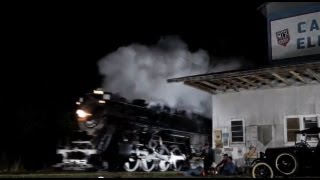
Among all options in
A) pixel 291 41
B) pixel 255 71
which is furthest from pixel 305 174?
pixel 291 41

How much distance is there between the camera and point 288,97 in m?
15.2

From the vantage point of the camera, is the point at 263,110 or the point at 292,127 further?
the point at 263,110

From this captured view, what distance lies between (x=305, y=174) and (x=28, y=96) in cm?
2444

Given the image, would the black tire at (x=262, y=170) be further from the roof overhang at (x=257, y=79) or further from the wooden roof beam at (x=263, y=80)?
the wooden roof beam at (x=263, y=80)

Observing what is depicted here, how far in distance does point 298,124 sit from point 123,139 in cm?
765

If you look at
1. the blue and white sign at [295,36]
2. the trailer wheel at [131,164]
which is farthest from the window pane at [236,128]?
the trailer wheel at [131,164]

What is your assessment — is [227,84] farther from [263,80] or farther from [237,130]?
[237,130]

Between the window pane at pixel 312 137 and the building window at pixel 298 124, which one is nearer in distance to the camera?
the window pane at pixel 312 137

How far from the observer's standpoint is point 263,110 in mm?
15688

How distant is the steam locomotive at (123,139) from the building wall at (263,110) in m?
4.11

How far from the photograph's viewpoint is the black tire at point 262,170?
1170 centimetres

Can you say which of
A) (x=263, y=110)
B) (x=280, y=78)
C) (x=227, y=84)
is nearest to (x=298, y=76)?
(x=280, y=78)

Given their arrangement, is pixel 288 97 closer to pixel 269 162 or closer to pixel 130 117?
pixel 269 162

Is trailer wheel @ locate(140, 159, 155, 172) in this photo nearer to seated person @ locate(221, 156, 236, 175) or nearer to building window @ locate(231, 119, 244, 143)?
building window @ locate(231, 119, 244, 143)
